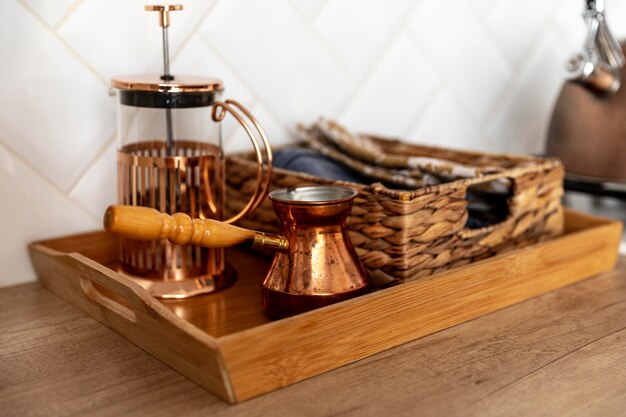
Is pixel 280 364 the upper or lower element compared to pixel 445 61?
lower

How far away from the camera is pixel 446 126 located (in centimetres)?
137

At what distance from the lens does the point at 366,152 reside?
1.01 meters

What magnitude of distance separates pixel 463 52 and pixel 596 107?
266mm

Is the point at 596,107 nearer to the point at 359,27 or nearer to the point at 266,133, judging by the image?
the point at 359,27

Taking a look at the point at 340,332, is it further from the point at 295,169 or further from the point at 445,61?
the point at 445,61

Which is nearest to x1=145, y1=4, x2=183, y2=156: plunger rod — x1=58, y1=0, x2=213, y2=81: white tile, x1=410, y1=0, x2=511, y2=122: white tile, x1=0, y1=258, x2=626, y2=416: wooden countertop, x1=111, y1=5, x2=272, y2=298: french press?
x1=111, y1=5, x2=272, y2=298: french press

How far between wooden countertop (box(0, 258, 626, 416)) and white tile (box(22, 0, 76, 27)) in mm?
342

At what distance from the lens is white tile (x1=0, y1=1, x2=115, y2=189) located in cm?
89

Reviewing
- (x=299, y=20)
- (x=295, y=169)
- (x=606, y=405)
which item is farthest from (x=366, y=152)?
(x=606, y=405)

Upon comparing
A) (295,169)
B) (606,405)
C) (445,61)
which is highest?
(445,61)

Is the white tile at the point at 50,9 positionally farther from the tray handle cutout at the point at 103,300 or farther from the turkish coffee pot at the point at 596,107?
the turkish coffee pot at the point at 596,107

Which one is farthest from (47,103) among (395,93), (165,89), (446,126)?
(446,126)

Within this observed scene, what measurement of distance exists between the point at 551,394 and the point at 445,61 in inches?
31.2

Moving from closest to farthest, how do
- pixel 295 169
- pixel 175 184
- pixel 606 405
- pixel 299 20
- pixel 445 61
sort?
pixel 606 405 → pixel 175 184 → pixel 295 169 → pixel 299 20 → pixel 445 61
